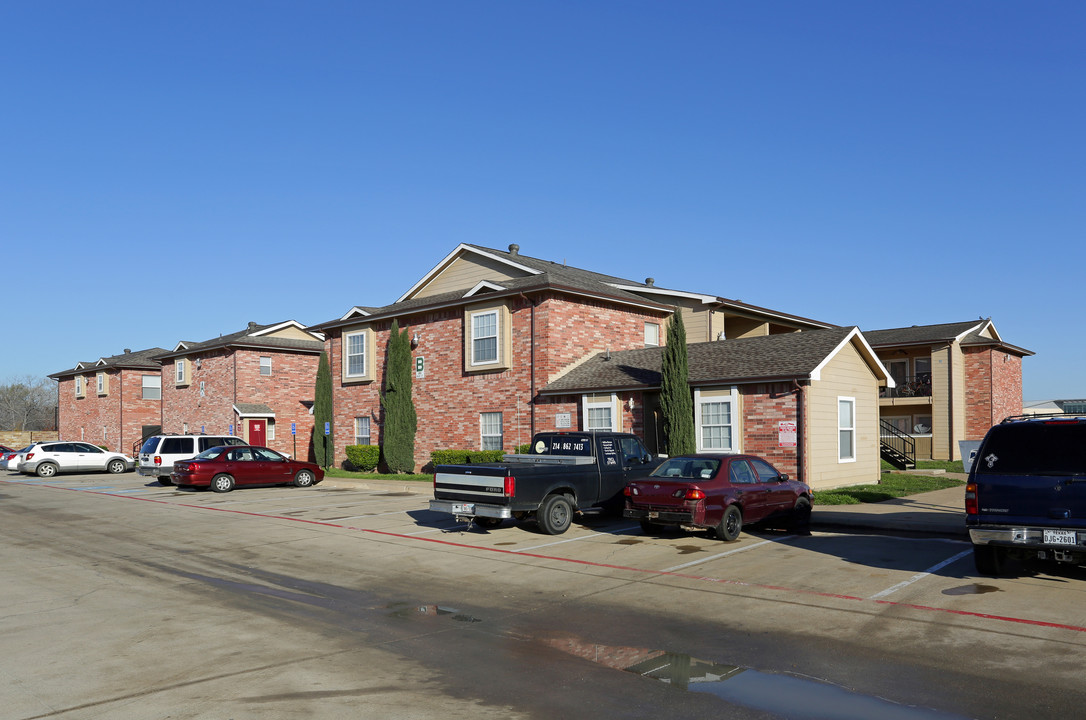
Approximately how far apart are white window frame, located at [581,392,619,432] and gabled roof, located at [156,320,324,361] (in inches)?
890

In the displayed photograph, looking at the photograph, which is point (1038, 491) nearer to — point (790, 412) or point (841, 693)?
point (841, 693)

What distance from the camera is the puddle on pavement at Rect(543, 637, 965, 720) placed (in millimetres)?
5684

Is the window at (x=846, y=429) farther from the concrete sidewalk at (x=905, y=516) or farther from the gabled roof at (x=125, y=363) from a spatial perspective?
the gabled roof at (x=125, y=363)

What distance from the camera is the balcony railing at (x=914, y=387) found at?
118ft

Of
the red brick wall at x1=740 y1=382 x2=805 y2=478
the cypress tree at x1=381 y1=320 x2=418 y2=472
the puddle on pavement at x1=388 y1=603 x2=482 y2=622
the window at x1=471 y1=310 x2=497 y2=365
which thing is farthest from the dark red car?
the cypress tree at x1=381 y1=320 x2=418 y2=472

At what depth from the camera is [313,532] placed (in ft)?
52.1

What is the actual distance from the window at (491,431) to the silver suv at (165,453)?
1045 centimetres

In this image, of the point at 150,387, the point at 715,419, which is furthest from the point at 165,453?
the point at 150,387

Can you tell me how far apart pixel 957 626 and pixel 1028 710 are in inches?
98.5

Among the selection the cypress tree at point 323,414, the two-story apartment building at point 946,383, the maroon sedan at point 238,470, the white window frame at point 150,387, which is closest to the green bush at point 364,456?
the cypress tree at point 323,414

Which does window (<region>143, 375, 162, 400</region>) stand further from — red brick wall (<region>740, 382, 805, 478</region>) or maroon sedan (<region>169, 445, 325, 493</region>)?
red brick wall (<region>740, 382, 805, 478</region>)

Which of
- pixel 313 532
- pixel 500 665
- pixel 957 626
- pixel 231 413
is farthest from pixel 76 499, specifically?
pixel 957 626

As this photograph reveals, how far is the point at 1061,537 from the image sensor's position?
365 inches

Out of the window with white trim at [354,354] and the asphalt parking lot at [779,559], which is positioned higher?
the window with white trim at [354,354]
